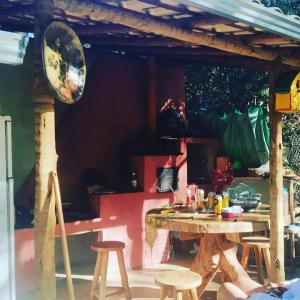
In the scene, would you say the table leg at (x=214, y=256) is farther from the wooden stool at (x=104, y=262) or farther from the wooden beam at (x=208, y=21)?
the wooden beam at (x=208, y=21)

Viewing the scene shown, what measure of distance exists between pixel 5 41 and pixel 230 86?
9.55 metres

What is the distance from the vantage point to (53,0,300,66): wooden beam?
411 cm

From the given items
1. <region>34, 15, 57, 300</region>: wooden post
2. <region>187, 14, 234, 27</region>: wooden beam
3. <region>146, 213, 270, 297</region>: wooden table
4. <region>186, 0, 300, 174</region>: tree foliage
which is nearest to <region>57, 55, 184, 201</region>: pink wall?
<region>186, 0, 300, 174</region>: tree foliage

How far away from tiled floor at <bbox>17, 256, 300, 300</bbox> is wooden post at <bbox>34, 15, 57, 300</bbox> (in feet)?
8.17

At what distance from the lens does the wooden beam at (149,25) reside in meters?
4.11

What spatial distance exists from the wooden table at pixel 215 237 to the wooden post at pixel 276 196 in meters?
0.17

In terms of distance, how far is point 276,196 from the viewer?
6.23 metres

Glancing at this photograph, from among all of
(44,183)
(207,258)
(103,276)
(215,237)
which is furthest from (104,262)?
(44,183)

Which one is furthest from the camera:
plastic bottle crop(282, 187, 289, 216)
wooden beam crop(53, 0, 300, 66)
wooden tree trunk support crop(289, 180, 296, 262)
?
wooden tree trunk support crop(289, 180, 296, 262)

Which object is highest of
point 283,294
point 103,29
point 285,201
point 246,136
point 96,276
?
point 103,29

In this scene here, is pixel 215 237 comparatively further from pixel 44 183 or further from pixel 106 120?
pixel 106 120

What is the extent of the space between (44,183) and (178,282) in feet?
5.41

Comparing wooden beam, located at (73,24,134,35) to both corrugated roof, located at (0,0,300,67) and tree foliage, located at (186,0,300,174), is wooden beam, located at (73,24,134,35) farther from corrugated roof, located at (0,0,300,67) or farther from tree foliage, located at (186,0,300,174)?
tree foliage, located at (186,0,300,174)

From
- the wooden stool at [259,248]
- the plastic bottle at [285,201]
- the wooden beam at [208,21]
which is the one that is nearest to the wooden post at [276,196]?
the wooden stool at [259,248]
